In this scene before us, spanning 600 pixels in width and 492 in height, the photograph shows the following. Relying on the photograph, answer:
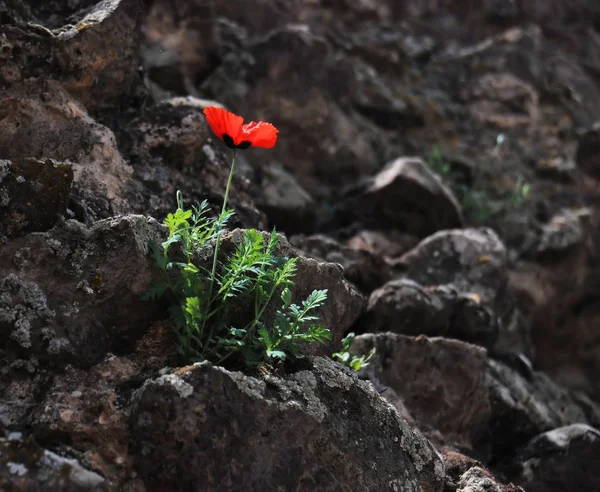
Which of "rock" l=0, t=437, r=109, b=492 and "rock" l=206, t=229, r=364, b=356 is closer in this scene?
"rock" l=0, t=437, r=109, b=492

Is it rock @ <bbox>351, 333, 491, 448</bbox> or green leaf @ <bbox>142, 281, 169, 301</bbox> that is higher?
green leaf @ <bbox>142, 281, 169, 301</bbox>

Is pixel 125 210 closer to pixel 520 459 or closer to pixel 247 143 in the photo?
pixel 247 143

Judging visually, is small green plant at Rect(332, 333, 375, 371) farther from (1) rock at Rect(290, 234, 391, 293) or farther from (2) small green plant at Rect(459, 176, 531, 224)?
(2) small green plant at Rect(459, 176, 531, 224)

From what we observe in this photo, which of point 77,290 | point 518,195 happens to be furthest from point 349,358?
point 518,195

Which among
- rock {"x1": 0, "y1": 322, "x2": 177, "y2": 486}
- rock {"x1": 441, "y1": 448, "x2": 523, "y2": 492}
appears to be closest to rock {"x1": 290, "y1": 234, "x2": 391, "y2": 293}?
rock {"x1": 441, "y1": 448, "x2": 523, "y2": 492}

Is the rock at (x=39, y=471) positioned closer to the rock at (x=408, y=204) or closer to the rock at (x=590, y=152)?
the rock at (x=408, y=204)

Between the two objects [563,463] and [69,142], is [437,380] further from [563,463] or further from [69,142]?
[69,142]

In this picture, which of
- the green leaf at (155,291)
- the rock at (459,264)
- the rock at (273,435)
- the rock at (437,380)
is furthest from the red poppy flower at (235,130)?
the rock at (459,264)
